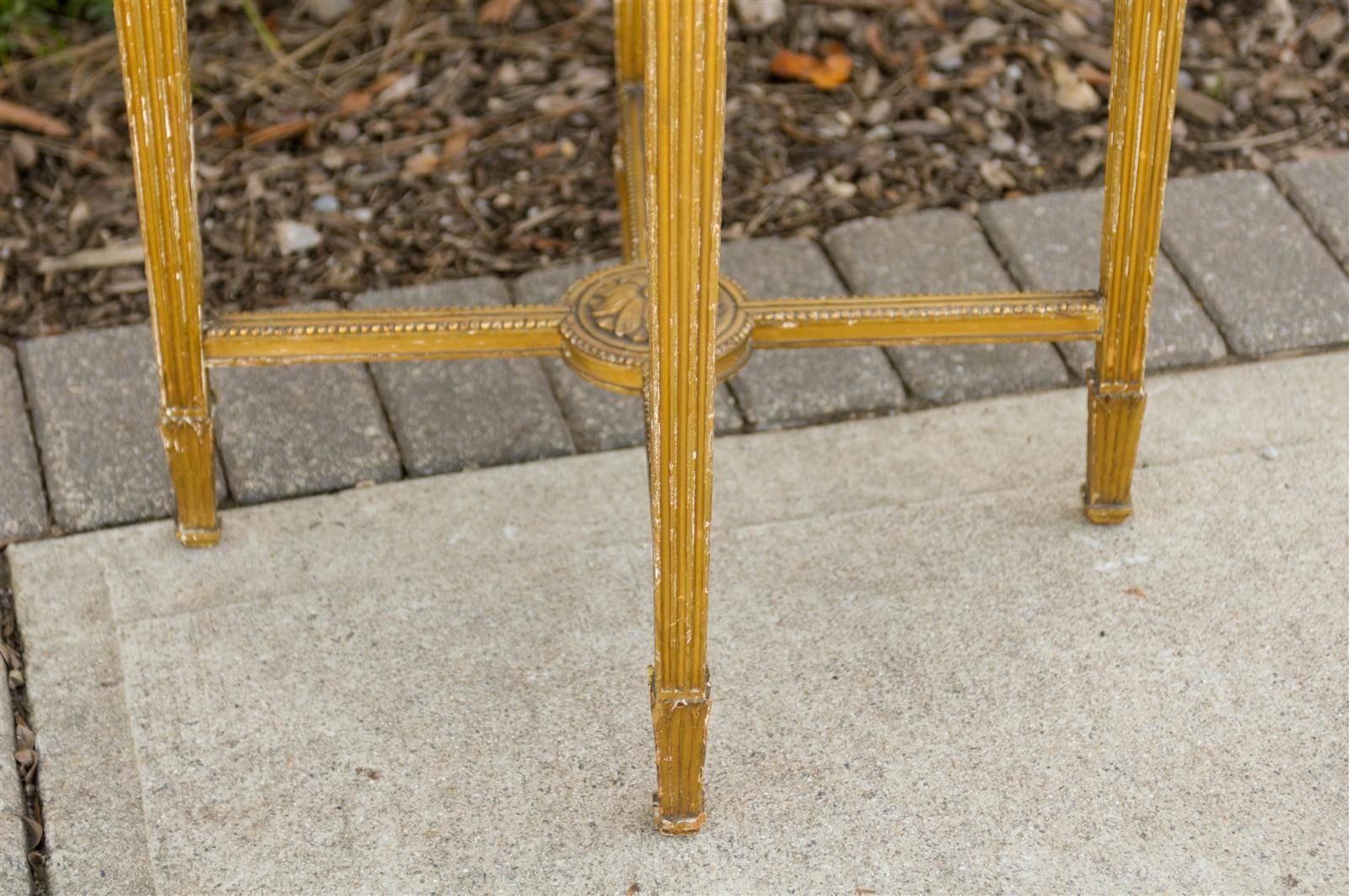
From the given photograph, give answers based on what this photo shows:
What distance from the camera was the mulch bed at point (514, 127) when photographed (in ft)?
7.47

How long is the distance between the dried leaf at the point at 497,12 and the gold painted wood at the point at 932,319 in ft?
3.64

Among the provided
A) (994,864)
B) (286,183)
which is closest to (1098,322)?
(994,864)

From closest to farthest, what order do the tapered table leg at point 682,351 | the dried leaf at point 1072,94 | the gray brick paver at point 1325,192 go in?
1. the tapered table leg at point 682,351
2. the gray brick paver at point 1325,192
3. the dried leaf at point 1072,94

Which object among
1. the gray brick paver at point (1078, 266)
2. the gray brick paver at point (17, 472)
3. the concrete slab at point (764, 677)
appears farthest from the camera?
the gray brick paver at point (1078, 266)

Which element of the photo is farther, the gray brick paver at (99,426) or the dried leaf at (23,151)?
the dried leaf at (23,151)

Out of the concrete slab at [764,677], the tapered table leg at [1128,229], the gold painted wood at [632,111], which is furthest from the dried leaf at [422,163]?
the tapered table leg at [1128,229]

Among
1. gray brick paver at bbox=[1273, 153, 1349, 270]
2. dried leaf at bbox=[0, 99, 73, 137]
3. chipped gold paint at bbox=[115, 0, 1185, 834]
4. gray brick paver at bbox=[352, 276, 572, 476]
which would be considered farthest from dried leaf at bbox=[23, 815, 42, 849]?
gray brick paver at bbox=[1273, 153, 1349, 270]

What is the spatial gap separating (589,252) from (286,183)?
45 centimetres

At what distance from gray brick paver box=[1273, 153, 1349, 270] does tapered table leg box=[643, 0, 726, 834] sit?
1.15 meters

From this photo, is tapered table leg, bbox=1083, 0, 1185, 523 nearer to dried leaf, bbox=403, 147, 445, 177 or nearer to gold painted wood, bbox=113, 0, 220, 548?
gold painted wood, bbox=113, 0, 220, 548

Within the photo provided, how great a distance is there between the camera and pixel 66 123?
2.46 m

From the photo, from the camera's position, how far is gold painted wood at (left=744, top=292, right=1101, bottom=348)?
173 cm

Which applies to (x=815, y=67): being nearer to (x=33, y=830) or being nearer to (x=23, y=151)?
(x=23, y=151)

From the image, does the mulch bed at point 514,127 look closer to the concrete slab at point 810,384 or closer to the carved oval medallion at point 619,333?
the concrete slab at point 810,384
